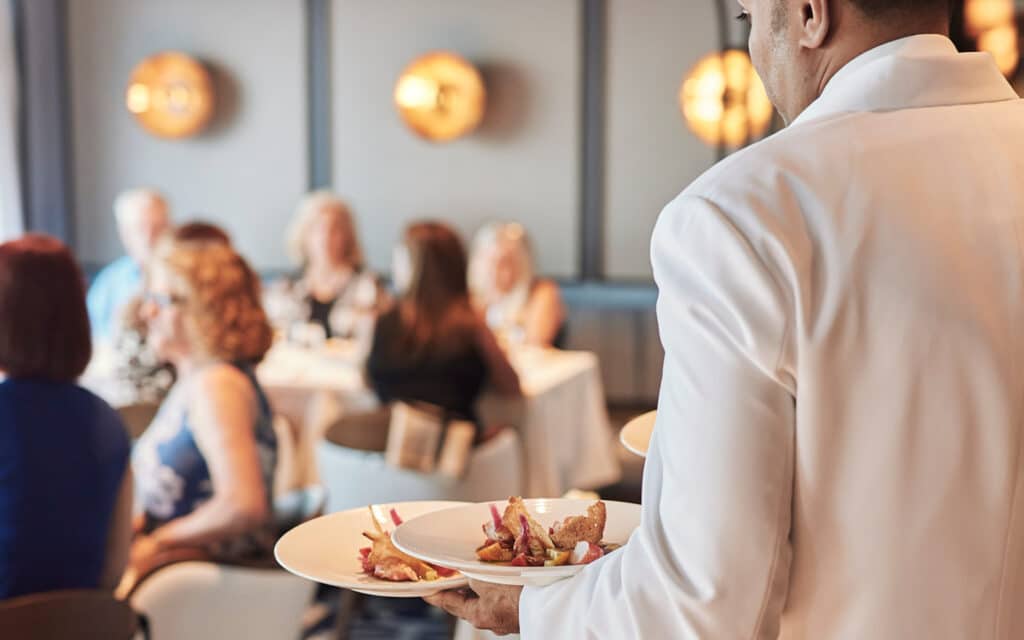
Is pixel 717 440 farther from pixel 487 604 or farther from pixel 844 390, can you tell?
pixel 487 604

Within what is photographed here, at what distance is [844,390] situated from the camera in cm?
96

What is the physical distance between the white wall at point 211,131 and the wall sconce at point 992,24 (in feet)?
15.3

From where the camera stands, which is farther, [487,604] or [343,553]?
[343,553]

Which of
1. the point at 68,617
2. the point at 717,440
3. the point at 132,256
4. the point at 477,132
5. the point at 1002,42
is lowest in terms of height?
the point at 68,617

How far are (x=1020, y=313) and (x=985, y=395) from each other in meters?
0.07

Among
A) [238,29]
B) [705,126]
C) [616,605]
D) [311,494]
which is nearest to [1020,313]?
[616,605]

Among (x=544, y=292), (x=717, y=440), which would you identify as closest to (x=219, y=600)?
(x=717, y=440)

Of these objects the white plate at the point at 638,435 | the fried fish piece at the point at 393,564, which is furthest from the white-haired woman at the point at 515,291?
the fried fish piece at the point at 393,564

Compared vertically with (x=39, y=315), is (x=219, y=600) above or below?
below

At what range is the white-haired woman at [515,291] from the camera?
6.04 meters

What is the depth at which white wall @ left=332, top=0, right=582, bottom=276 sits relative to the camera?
25.3 feet

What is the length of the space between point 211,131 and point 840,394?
759cm

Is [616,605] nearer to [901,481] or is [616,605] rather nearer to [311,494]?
[901,481]

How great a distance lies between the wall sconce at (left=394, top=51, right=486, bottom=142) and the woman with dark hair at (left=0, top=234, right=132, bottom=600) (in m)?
5.18
